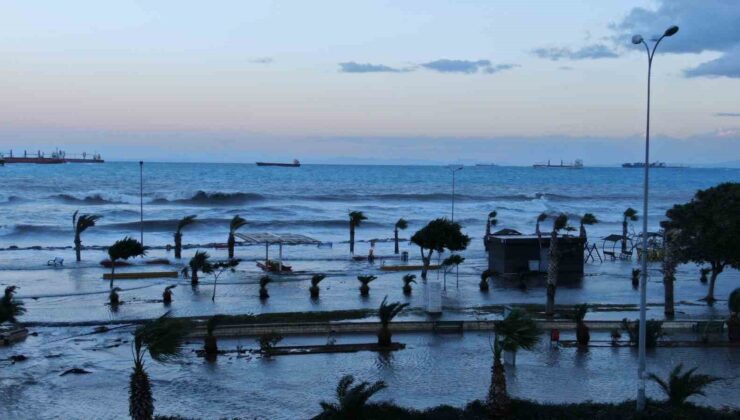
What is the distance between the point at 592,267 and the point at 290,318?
2334 centimetres

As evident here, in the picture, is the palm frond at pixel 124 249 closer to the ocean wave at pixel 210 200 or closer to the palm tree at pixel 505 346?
the palm tree at pixel 505 346

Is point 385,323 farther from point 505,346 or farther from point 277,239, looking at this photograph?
point 277,239

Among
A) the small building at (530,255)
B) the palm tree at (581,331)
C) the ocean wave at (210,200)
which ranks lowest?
the palm tree at (581,331)

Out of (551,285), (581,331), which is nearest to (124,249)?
(551,285)

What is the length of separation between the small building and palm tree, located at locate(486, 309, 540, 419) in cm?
2345

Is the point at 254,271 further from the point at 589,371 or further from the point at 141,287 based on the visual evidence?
the point at 589,371

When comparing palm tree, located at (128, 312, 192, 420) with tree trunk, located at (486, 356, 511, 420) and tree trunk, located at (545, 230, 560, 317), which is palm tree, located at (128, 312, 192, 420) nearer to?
tree trunk, located at (486, 356, 511, 420)

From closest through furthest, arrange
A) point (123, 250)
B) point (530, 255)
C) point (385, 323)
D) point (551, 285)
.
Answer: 1. point (385, 323)
2. point (551, 285)
3. point (123, 250)
4. point (530, 255)

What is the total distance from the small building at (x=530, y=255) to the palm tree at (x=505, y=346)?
76.9 ft

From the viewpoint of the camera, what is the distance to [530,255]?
3862 centimetres

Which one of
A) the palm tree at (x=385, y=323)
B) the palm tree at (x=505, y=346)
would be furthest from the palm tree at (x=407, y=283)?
the palm tree at (x=505, y=346)

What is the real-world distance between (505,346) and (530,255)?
24.7 meters

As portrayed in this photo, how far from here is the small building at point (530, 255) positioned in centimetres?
3841

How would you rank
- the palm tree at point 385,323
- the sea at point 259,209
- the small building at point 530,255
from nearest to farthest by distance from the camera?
the palm tree at point 385,323, the small building at point 530,255, the sea at point 259,209
